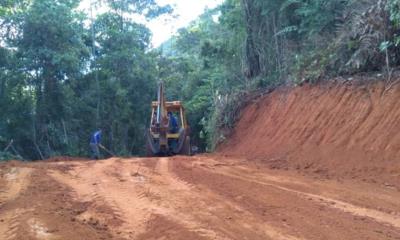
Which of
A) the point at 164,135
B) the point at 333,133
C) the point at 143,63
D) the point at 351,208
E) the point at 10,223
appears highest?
the point at 143,63

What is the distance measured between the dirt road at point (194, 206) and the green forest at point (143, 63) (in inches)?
199

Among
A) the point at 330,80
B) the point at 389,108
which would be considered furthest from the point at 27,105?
the point at 389,108

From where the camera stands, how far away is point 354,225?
5684mm

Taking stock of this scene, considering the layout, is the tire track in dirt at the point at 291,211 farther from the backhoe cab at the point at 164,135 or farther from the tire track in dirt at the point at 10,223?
the backhoe cab at the point at 164,135

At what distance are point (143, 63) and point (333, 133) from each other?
70.4 feet

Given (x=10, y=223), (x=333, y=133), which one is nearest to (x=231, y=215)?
(x=10, y=223)

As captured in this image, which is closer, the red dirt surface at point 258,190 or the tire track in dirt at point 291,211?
the tire track in dirt at point 291,211

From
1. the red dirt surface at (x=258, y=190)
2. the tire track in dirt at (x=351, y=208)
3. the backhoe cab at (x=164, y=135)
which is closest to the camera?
the red dirt surface at (x=258, y=190)

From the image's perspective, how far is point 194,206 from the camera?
22.3 ft

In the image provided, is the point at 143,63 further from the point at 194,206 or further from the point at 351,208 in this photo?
the point at 351,208

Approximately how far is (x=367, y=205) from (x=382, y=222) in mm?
1032

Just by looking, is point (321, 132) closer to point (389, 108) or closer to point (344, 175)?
point (389, 108)

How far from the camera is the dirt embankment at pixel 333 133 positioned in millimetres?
10070

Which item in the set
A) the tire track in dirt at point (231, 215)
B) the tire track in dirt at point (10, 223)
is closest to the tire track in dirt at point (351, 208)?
the tire track in dirt at point (231, 215)
